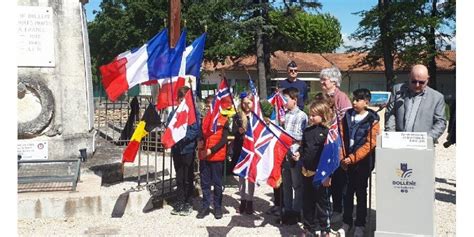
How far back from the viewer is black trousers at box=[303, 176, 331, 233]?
537cm

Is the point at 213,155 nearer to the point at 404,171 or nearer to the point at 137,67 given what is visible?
the point at 137,67

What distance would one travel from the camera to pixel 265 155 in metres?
5.65

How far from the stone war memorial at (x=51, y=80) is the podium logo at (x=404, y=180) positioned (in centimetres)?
575

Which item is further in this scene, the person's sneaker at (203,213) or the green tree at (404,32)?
the green tree at (404,32)

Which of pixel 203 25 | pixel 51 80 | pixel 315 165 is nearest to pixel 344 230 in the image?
pixel 315 165

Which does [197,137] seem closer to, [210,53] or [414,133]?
[414,133]

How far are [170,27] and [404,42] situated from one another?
93.1ft

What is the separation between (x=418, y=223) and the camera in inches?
188

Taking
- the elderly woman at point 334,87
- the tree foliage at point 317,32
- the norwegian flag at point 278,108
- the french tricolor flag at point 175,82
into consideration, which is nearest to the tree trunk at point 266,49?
the tree foliage at point 317,32

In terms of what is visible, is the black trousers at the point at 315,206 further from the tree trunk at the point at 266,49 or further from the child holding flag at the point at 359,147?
the tree trunk at the point at 266,49

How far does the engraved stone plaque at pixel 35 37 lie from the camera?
8148 mm

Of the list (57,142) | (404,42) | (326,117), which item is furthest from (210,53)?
(326,117)

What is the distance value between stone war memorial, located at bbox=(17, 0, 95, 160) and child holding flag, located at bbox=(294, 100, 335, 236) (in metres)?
4.74

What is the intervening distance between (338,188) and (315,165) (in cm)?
74
